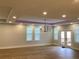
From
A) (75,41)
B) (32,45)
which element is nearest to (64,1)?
(75,41)

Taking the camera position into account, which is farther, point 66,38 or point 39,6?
point 66,38

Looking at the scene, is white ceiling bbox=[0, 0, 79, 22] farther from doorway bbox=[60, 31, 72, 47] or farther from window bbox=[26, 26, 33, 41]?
window bbox=[26, 26, 33, 41]

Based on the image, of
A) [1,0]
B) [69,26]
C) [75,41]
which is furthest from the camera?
[69,26]

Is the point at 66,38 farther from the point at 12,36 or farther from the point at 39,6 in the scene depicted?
the point at 39,6

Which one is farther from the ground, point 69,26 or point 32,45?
point 69,26

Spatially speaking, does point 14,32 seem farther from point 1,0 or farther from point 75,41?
point 1,0

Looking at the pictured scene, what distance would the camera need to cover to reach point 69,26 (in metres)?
11.1

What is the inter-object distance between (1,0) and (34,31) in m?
8.69

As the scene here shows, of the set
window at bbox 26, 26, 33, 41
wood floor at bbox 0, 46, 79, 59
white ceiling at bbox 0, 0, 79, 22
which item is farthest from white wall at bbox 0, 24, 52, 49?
white ceiling at bbox 0, 0, 79, 22

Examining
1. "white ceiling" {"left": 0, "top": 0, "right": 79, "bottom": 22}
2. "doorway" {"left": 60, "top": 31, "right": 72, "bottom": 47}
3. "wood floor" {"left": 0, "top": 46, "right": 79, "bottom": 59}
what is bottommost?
"wood floor" {"left": 0, "top": 46, "right": 79, "bottom": 59}

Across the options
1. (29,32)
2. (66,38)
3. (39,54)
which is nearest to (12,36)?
(29,32)

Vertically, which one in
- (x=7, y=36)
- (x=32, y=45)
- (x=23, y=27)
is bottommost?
(x=32, y=45)

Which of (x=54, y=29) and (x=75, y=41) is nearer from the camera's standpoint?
(x=75, y=41)

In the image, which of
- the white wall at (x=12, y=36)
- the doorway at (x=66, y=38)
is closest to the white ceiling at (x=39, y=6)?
the white wall at (x=12, y=36)
